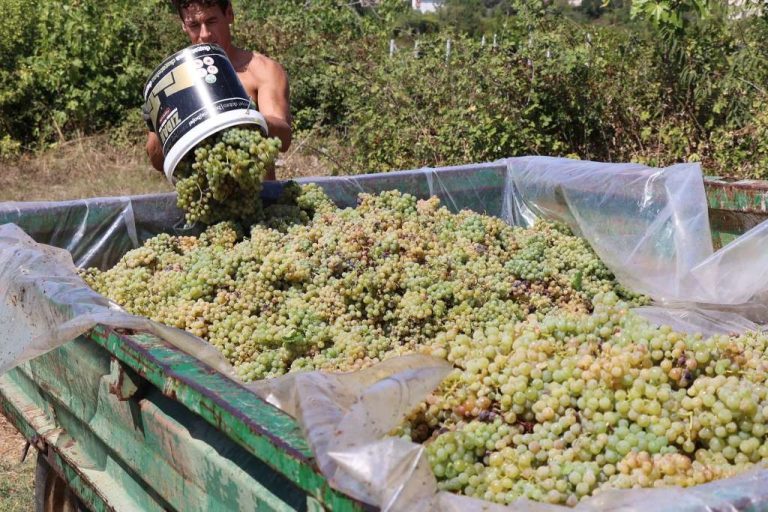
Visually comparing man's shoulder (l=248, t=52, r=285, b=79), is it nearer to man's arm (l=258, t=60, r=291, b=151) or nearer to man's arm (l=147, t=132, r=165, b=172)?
man's arm (l=258, t=60, r=291, b=151)

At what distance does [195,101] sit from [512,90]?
4211 mm

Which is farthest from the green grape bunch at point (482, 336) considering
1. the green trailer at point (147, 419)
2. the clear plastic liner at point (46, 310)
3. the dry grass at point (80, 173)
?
the dry grass at point (80, 173)

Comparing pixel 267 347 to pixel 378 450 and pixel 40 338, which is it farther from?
pixel 378 450

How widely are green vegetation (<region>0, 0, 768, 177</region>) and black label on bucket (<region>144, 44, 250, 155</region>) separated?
3.68 m

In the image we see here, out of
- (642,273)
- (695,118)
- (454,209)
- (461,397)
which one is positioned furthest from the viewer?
(695,118)

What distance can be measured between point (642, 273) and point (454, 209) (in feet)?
3.25

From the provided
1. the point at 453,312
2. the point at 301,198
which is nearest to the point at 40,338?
the point at 453,312

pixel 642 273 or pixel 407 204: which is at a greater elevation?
pixel 407 204

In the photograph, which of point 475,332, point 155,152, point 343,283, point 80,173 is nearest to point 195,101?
point 155,152

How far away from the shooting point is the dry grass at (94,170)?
8.24 meters

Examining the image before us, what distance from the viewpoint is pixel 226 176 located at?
9.48 feet

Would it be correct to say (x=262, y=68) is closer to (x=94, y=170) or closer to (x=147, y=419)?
(x=147, y=419)

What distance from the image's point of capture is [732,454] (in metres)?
1.40

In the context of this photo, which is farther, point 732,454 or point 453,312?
point 453,312
